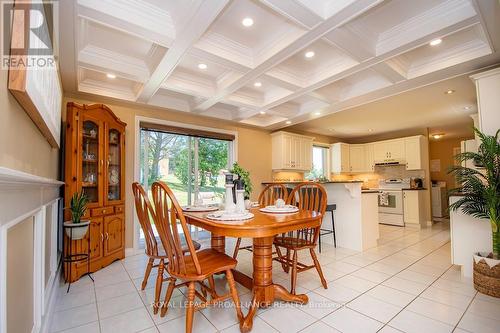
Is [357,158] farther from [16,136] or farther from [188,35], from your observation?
[16,136]

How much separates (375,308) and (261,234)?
131cm

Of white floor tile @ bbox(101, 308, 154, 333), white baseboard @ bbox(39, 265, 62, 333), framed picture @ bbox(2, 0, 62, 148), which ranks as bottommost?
white floor tile @ bbox(101, 308, 154, 333)

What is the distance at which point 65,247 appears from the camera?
2.63 meters

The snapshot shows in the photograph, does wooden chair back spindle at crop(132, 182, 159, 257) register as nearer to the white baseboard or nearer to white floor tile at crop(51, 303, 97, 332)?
white floor tile at crop(51, 303, 97, 332)

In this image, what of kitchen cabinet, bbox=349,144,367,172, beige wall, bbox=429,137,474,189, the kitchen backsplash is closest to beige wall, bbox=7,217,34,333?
the kitchen backsplash

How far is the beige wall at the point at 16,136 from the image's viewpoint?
94 cm

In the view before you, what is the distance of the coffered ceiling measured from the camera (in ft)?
6.17

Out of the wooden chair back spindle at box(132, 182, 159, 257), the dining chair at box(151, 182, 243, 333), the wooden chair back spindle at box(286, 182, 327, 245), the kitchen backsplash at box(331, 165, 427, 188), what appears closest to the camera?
the dining chair at box(151, 182, 243, 333)

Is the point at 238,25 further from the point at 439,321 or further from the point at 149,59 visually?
the point at 439,321

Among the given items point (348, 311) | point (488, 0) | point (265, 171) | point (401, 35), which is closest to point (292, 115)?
point (265, 171)

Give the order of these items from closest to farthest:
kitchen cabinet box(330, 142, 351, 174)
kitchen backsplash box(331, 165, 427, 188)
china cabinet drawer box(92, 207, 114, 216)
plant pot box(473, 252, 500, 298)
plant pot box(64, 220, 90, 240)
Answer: plant pot box(473, 252, 500, 298) < plant pot box(64, 220, 90, 240) < china cabinet drawer box(92, 207, 114, 216) < kitchen backsplash box(331, 165, 427, 188) < kitchen cabinet box(330, 142, 351, 174)

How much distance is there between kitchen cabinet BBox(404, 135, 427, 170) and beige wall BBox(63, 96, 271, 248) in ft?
11.6

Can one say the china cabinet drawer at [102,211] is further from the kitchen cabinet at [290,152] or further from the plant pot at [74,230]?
the kitchen cabinet at [290,152]

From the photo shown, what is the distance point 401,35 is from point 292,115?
251cm
